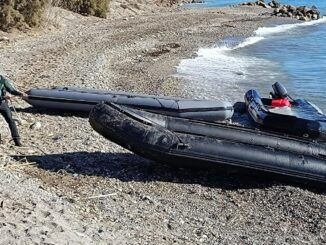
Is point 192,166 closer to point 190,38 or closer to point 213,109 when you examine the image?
point 213,109

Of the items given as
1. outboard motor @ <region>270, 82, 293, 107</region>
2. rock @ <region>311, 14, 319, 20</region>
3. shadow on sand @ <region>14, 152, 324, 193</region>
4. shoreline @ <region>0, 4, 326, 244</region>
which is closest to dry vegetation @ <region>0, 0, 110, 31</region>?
shoreline @ <region>0, 4, 326, 244</region>

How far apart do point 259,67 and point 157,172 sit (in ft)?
41.0

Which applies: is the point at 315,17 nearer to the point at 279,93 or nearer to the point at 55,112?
the point at 279,93

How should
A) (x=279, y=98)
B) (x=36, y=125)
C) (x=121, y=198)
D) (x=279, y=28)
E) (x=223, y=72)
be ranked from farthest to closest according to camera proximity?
(x=279, y=28) < (x=223, y=72) < (x=279, y=98) < (x=36, y=125) < (x=121, y=198)

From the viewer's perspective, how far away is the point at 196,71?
18406mm

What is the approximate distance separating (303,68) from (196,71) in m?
4.35

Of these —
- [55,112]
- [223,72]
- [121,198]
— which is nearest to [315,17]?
[223,72]

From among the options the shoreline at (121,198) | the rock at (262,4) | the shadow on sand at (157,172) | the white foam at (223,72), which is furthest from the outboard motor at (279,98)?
the rock at (262,4)

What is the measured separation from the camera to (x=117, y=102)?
11.3 meters

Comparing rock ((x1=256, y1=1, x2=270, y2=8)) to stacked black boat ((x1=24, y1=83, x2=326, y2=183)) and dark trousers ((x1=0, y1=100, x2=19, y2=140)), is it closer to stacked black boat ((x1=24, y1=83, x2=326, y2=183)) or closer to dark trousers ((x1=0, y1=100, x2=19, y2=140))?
stacked black boat ((x1=24, y1=83, x2=326, y2=183))

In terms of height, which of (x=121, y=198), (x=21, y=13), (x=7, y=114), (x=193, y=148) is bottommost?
(x=21, y=13)

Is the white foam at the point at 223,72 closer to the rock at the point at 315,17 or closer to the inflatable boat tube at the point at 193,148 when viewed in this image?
the inflatable boat tube at the point at 193,148

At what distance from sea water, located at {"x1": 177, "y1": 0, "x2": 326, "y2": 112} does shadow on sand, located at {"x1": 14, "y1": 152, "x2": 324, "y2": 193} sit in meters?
6.00

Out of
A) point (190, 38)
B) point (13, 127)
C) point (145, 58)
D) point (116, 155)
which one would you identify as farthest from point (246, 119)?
point (190, 38)
